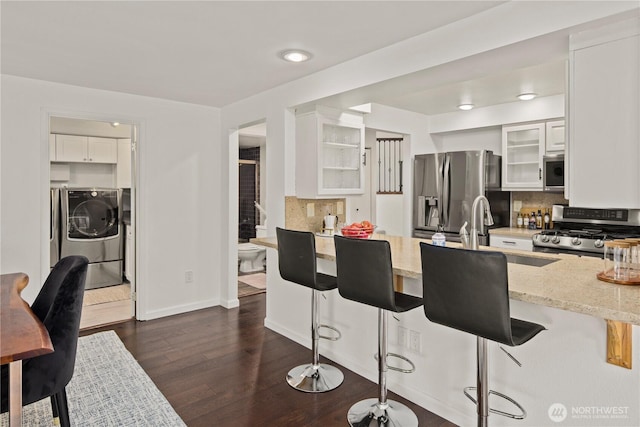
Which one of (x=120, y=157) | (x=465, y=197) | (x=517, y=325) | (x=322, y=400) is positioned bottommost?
(x=322, y=400)

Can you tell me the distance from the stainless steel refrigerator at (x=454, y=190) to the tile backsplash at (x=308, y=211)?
1.39 m

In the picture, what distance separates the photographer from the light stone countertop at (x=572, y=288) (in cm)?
141

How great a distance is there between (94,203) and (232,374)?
12.5 feet

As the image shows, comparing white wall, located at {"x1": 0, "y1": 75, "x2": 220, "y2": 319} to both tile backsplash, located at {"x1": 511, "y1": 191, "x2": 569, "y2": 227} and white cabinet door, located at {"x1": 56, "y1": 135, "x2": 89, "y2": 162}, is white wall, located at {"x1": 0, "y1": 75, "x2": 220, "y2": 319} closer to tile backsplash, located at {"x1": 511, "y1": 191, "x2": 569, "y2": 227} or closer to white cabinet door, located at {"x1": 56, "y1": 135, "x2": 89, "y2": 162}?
white cabinet door, located at {"x1": 56, "y1": 135, "x2": 89, "y2": 162}

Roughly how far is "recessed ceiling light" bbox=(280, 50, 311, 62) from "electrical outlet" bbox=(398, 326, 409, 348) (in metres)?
1.96

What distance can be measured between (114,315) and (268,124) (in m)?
2.64

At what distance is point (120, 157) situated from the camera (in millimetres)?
6125

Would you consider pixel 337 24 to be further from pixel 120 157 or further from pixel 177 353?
pixel 120 157

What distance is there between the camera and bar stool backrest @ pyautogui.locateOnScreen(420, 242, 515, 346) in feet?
5.07

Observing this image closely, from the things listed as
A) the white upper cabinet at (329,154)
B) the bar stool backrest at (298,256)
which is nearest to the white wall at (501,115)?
the white upper cabinet at (329,154)

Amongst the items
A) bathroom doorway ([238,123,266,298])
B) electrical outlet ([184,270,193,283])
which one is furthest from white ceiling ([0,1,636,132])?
bathroom doorway ([238,123,266,298])

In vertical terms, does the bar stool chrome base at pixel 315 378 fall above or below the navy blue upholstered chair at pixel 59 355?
below

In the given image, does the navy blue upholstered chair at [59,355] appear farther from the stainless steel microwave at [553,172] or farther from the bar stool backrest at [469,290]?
the stainless steel microwave at [553,172]

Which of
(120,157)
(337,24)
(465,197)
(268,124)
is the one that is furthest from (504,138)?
(120,157)
